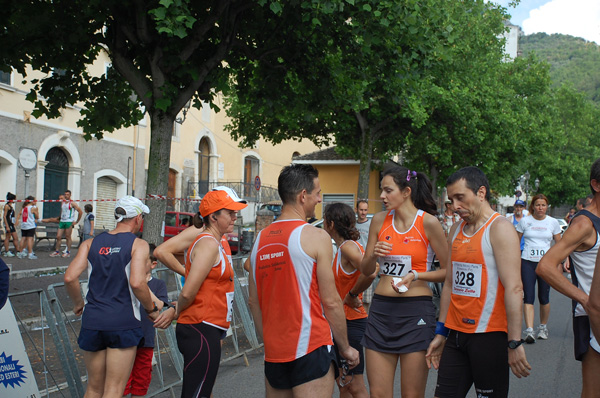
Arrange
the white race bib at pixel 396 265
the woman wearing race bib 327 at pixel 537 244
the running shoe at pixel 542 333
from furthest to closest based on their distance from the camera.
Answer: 1. the running shoe at pixel 542 333
2. the woman wearing race bib 327 at pixel 537 244
3. the white race bib at pixel 396 265

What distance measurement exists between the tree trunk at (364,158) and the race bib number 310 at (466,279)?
18.0 metres

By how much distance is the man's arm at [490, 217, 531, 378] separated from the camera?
376cm

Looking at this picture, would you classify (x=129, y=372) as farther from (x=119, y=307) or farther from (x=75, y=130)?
(x=75, y=130)

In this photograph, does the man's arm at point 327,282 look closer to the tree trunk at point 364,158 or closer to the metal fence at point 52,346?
the metal fence at point 52,346

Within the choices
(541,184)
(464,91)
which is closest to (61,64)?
(464,91)

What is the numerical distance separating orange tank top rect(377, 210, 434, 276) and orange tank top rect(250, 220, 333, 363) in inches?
41.7

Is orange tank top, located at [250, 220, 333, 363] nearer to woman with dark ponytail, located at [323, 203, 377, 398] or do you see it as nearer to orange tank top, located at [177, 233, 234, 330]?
orange tank top, located at [177, 233, 234, 330]

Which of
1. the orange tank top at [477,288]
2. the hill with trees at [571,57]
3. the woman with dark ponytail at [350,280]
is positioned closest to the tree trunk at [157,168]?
the woman with dark ponytail at [350,280]

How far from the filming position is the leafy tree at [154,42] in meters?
10.0

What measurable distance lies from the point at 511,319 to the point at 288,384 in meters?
1.42

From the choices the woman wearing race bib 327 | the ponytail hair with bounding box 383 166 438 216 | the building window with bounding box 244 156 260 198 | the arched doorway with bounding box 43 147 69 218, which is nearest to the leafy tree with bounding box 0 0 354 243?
the woman wearing race bib 327

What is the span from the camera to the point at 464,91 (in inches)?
926

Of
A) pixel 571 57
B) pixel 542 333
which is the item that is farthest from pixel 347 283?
pixel 571 57

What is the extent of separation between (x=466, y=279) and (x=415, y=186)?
103 centimetres
